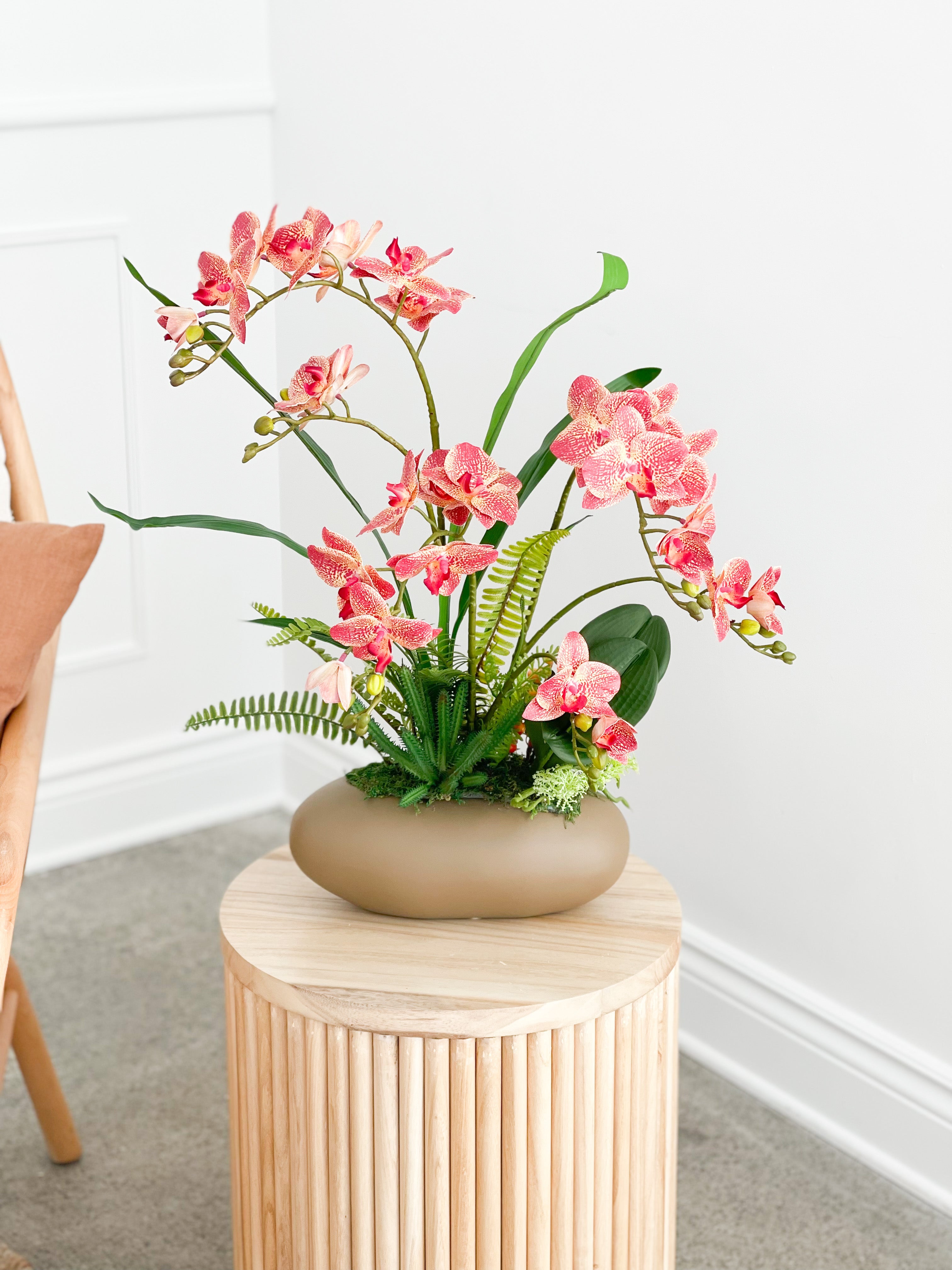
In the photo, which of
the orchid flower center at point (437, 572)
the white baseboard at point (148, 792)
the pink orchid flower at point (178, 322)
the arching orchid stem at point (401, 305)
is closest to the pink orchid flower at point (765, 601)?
→ the orchid flower center at point (437, 572)

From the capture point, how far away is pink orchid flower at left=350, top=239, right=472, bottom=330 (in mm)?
974

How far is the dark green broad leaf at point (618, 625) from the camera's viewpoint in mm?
1039

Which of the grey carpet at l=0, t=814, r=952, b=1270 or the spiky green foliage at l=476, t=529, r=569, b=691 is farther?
the grey carpet at l=0, t=814, r=952, b=1270

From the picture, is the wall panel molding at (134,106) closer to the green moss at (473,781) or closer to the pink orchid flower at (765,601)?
the green moss at (473,781)

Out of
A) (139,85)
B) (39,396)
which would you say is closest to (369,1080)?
(39,396)

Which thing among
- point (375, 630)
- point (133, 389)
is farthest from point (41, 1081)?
point (133, 389)

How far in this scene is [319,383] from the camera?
3.06ft

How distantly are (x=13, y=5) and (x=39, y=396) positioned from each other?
51 centimetres

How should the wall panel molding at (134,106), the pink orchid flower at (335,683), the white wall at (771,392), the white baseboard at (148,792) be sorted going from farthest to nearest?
the white baseboard at (148,792), the wall panel molding at (134,106), the white wall at (771,392), the pink orchid flower at (335,683)

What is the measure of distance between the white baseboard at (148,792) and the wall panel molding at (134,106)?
0.91m

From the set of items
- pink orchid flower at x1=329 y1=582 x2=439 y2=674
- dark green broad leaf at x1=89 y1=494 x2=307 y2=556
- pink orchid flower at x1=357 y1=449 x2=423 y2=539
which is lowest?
pink orchid flower at x1=329 y1=582 x2=439 y2=674

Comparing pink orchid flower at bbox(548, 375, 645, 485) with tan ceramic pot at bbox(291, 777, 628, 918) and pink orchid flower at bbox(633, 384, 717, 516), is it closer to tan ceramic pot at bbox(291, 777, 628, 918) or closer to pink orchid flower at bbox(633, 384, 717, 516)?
pink orchid flower at bbox(633, 384, 717, 516)

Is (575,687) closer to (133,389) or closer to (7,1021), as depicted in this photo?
(7,1021)

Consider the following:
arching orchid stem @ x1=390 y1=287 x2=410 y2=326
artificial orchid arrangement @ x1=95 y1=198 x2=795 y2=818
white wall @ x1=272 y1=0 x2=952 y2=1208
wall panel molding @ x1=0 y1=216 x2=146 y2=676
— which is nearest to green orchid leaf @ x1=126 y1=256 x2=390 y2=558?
artificial orchid arrangement @ x1=95 y1=198 x2=795 y2=818
